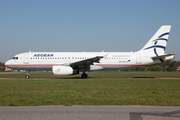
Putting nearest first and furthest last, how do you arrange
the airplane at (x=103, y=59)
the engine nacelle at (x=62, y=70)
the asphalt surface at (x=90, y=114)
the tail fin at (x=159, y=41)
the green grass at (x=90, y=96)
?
the asphalt surface at (x=90, y=114)
the green grass at (x=90, y=96)
the engine nacelle at (x=62, y=70)
the airplane at (x=103, y=59)
the tail fin at (x=159, y=41)

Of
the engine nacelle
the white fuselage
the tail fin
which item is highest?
the tail fin

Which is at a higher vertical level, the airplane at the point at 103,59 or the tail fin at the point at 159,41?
the tail fin at the point at 159,41

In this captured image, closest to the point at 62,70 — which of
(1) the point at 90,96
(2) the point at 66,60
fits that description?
(2) the point at 66,60

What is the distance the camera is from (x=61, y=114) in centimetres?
682

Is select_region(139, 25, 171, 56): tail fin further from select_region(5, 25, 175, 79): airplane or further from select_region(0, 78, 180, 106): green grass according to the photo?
select_region(0, 78, 180, 106): green grass

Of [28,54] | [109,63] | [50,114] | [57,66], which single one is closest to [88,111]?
[50,114]

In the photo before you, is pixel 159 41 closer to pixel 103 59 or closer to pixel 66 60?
pixel 103 59

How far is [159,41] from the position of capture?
28.9 meters

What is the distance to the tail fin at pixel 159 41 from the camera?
94.5 feet

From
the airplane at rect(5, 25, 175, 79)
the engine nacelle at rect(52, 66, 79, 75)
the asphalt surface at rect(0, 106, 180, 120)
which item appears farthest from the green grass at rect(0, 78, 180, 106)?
the airplane at rect(5, 25, 175, 79)

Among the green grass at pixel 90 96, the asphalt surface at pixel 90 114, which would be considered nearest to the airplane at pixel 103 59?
the green grass at pixel 90 96

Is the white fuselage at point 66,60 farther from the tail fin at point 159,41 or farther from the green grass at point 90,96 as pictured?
the green grass at point 90,96

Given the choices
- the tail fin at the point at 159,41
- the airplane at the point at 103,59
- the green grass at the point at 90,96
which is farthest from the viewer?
the tail fin at the point at 159,41

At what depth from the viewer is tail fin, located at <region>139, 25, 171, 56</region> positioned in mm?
28797
